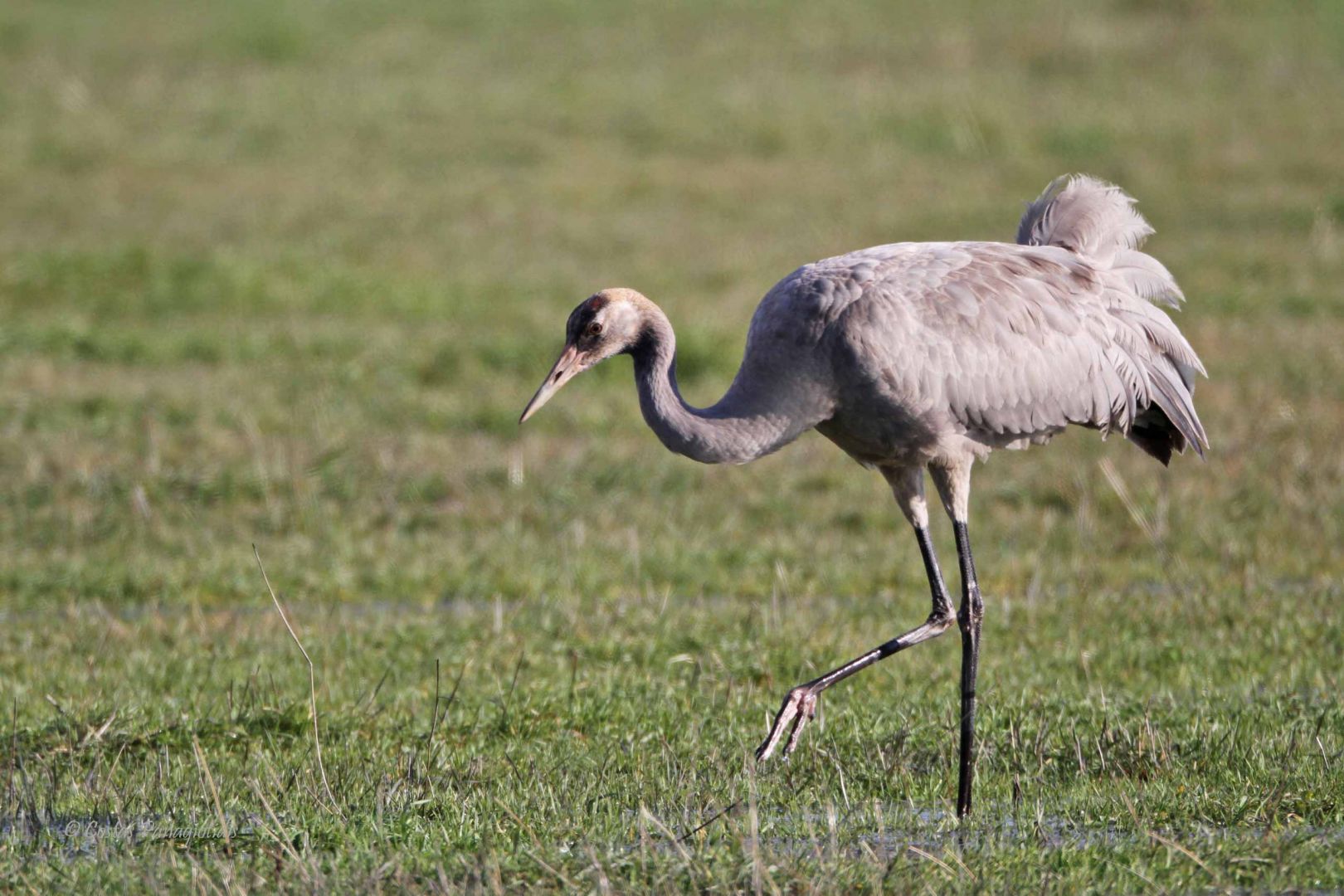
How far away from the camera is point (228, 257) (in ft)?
46.9

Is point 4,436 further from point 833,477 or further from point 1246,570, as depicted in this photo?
point 1246,570

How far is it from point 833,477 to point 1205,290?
5.38m

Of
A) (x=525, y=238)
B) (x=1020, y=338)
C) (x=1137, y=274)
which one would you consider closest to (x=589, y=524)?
(x=1137, y=274)

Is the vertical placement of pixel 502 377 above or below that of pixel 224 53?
below

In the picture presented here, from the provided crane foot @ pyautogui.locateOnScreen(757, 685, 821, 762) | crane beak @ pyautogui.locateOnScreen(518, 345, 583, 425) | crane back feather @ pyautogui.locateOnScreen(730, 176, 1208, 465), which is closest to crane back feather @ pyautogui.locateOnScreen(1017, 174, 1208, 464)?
crane back feather @ pyautogui.locateOnScreen(730, 176, 1208, 465)

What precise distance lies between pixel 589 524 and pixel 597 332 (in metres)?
3.32

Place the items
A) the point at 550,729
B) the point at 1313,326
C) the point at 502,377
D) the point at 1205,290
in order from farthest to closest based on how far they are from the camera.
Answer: the point at 1205,290 < the point at 1313,326 < the point at 502,377 < the point at 550,729

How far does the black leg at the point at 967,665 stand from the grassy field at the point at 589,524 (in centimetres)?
8

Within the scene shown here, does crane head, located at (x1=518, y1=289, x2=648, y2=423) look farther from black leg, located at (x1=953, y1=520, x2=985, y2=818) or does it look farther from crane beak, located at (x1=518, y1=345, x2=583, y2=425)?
black leg, located at (x1=953, y1=520, x2=985, y2=818)

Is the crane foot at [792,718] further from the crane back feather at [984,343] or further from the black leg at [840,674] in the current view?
the crane back feather at [984,343]

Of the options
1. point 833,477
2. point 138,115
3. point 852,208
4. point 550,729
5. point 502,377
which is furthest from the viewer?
point 138,115

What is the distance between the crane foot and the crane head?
3.85 ft

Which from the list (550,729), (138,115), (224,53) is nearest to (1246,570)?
(550,729)

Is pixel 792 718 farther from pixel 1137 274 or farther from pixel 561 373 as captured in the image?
pixel 1137 274
